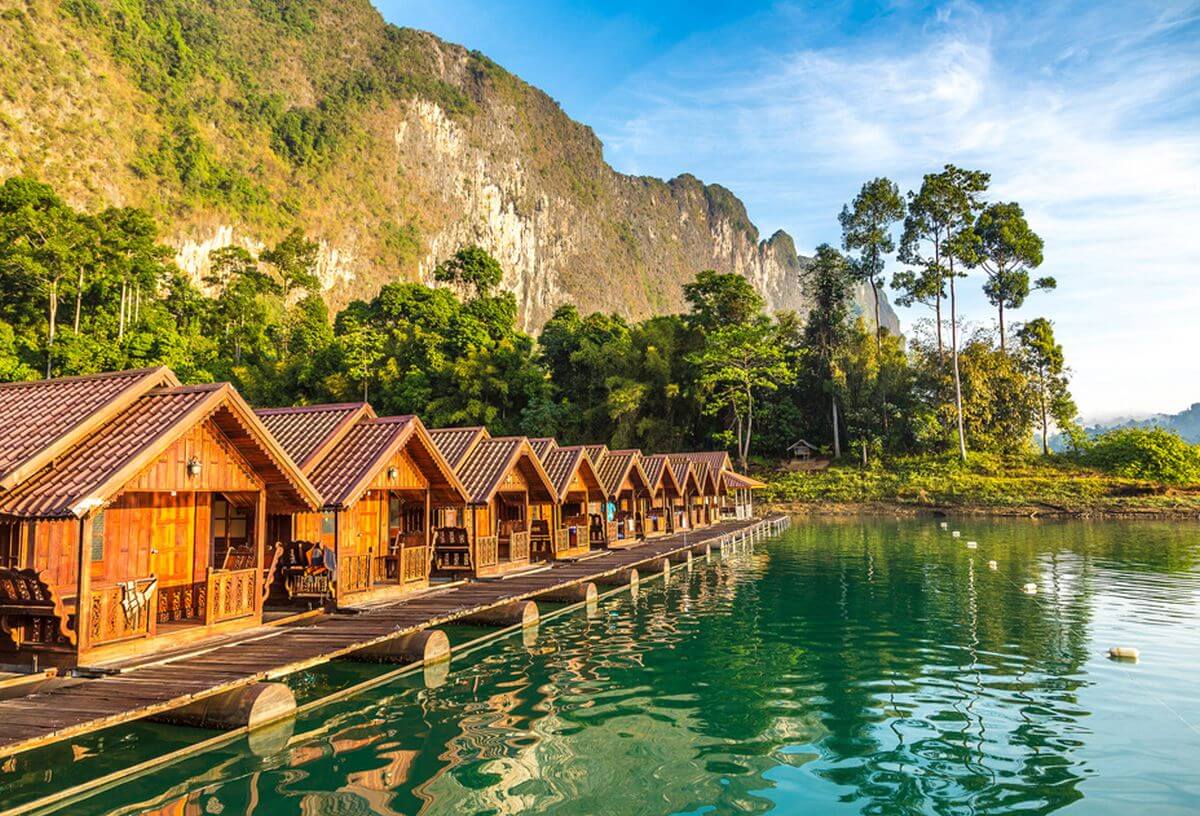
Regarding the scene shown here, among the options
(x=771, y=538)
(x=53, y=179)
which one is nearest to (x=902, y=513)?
(x=771, y=538)

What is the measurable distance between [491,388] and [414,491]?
5704 cm

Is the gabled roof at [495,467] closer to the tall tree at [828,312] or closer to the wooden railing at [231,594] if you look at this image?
the wooden railing at [231,594]

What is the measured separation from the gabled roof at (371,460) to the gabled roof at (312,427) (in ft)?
0.95

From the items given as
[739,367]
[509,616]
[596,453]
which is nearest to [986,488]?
[739,367]

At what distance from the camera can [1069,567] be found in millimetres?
30469

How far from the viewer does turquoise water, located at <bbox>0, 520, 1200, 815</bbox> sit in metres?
9.36

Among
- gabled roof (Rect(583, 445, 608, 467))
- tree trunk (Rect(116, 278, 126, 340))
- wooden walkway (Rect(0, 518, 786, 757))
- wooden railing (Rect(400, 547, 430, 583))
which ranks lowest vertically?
wooden walkway (Rect(0, 518, 786, 757))

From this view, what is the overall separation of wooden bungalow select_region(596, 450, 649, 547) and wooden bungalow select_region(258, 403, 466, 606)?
1247 cm

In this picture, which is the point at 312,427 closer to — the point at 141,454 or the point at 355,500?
the point at 355,500

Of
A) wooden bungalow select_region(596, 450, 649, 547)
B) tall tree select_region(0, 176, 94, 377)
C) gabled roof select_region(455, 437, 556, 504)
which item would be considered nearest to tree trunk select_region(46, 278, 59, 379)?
tall tree select_region(0, 176, 94, 377)

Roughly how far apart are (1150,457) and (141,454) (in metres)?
70.5

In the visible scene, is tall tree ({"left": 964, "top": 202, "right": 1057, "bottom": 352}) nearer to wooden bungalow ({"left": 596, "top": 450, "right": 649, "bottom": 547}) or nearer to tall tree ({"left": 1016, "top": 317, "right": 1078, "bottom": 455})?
tall tree ({"left": 1016, "top": 317, "right": 1078, "bottom": 455})

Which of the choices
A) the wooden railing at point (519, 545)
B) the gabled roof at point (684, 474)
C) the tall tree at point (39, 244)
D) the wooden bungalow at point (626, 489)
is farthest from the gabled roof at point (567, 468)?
the tall tree at point (39, 244)

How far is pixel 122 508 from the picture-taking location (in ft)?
45.5
